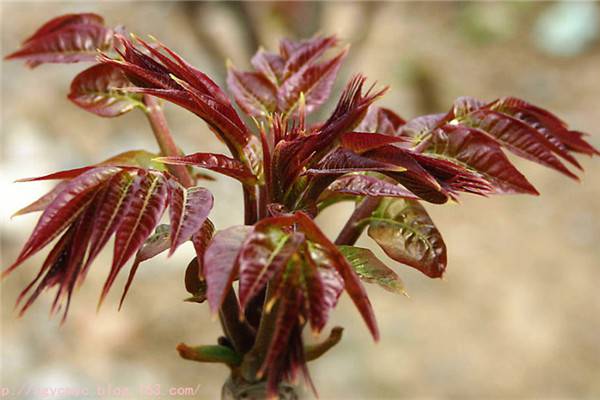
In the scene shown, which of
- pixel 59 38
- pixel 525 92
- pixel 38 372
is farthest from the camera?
pixel 525 92

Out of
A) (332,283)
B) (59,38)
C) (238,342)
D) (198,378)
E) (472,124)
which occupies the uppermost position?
(59,38)

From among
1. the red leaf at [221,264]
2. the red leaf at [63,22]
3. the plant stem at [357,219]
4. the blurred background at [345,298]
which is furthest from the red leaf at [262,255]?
the blurred background at [345,298]

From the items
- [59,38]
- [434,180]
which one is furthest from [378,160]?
[59,38]

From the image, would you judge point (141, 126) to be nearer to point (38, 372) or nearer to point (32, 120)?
point (32, 120)

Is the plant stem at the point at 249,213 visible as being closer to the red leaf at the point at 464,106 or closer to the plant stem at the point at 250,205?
the plant stem at the point at 250,205

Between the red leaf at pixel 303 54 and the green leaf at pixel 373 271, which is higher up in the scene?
the red leaf at pixel 303 54

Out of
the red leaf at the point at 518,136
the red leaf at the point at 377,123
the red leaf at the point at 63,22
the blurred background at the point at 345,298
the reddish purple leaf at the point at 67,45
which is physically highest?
the red leaf at the point at 63,22
